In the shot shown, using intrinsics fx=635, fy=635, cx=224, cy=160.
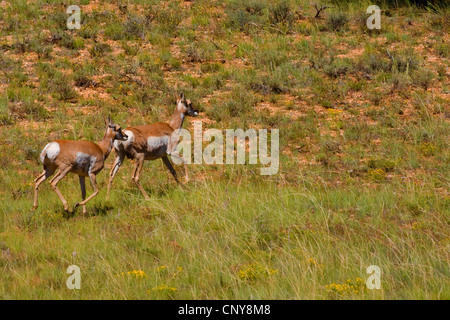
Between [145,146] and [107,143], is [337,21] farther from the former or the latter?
[107,143]

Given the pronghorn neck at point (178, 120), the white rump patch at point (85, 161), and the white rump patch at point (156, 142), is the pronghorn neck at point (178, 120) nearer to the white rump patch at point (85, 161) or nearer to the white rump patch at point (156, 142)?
the white rump patch at point (156, 142)

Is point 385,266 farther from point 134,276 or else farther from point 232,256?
point 134,276

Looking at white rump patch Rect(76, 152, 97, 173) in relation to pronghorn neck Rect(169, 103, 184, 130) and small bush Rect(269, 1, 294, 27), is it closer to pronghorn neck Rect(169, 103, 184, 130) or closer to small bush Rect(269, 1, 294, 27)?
pronghorn neck Rect(169, 103, 184, 130)

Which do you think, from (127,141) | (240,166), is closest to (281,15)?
(240,166)

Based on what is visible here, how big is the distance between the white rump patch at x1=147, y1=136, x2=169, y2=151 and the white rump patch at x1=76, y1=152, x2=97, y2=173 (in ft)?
4.43

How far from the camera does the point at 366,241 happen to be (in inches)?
355

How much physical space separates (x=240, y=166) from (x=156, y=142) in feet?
6.78

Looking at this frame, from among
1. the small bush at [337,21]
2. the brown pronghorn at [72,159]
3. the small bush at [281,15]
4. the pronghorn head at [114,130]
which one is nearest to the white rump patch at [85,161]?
the brown pronghorn at [72,159]

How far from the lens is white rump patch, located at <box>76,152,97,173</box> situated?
10.7 m

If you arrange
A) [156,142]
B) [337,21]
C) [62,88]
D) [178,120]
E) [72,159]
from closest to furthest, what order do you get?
[72,159], [156,142], [178,120], [62,88], [337,21]

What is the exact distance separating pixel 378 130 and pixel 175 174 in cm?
540

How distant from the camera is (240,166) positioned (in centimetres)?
1326

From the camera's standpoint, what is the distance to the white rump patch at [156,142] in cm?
1195

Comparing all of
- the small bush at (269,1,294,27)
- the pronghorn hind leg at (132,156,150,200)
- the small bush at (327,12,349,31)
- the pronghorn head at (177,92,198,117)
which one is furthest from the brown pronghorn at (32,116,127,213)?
the small bush at (327,12,349,31)
